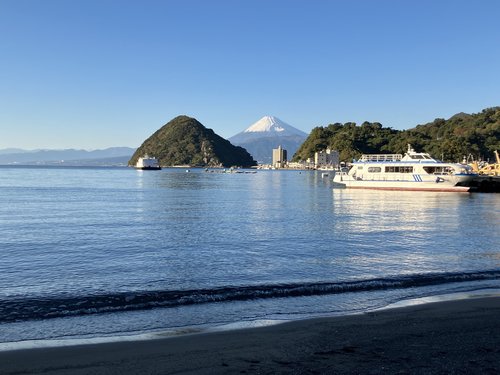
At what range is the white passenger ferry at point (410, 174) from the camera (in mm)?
70312

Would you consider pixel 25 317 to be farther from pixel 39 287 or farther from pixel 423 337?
pixel 423 337

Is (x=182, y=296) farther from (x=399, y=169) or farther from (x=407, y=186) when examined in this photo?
(x=399, y=169)

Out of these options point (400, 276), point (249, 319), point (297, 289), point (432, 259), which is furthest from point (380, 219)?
point (249, 319)

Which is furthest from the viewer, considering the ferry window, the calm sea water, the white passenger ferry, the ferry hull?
the ferry window

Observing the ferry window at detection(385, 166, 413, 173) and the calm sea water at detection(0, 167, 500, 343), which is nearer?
the calm sea water at detection(0, 167, 500, 343)

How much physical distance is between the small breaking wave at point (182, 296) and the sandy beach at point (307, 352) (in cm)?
274

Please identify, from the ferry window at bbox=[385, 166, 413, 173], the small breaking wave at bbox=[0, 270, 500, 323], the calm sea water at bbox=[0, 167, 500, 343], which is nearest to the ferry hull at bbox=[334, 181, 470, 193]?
the ferry window at bbox=[385, 166, 413, 173]

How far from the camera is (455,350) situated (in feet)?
26.2

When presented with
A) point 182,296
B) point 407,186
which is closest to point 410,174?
point 407,186

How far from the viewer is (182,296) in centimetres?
1247

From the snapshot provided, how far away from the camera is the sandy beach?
23.7ft

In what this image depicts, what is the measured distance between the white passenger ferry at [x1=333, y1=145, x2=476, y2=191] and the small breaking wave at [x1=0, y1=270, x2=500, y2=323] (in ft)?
195

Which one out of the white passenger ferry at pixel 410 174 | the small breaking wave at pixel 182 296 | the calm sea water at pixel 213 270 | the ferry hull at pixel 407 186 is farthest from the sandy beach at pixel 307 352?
the white passenger ferry at pixel 410 174

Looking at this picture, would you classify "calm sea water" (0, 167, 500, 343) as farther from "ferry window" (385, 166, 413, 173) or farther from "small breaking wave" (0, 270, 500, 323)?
"ferry window" (385, 166, 413, 173)
